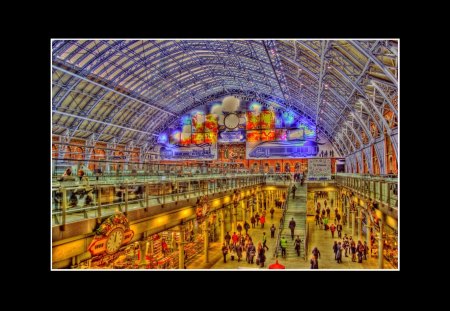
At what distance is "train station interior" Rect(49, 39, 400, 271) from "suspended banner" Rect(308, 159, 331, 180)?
0.09 metres

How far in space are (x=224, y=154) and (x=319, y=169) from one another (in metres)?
28.2

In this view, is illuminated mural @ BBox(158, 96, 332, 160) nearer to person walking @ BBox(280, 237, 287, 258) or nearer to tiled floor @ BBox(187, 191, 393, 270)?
tiled floor @ BBox(187, 191, 393, 270)

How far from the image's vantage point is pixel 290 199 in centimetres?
2580

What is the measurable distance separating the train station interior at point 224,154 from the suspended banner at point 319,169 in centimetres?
9

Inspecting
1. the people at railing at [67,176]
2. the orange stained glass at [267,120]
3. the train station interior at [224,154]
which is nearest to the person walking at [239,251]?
the train station interior at [224,154]

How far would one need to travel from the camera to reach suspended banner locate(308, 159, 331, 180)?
2117 cm

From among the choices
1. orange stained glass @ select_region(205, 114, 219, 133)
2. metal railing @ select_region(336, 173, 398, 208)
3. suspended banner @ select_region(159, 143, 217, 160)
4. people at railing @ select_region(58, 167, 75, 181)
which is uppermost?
orange stained glass @ select_region(205, 114, 219, 133)

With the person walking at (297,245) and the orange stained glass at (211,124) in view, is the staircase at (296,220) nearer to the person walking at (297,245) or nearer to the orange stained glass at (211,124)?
the person walking at (297,245)

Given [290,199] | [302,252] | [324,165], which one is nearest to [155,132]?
[290,199]

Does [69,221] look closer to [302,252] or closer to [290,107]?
[302,252]

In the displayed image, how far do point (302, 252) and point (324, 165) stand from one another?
7.03 metres

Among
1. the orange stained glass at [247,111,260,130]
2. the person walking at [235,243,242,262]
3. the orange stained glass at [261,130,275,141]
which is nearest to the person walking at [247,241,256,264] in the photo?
the person walking at [235,243,242,262]

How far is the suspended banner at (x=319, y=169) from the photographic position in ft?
69.5

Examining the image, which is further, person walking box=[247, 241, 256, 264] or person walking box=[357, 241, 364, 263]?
person walking box=[247, 241, 256, 264]
